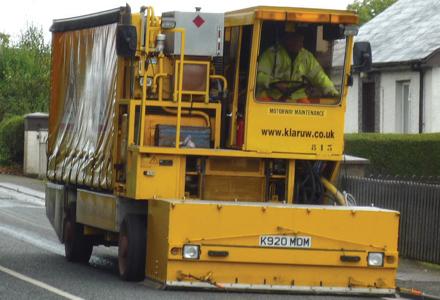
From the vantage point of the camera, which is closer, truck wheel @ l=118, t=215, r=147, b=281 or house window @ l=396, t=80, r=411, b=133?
truck wheel @ l=118, t=215, r=147, b=281

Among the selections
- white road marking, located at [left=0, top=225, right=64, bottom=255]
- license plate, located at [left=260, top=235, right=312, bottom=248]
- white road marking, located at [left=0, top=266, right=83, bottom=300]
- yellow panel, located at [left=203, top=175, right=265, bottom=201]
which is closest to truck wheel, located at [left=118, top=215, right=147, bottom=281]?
yellow panel, located at [left=203, top=175, right=265, bottom=201]

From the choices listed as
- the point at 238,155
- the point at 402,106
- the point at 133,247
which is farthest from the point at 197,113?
the point at 402,106

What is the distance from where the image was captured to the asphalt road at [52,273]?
47.6 ft

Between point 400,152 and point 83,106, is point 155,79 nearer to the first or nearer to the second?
point 83,106

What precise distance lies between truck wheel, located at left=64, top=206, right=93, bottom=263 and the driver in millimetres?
4112

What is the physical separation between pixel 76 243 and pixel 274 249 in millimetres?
4965

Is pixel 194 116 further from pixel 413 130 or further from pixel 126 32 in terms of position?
pixel 413 130

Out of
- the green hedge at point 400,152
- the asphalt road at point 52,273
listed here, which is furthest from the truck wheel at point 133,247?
the green hedge at point 400,152

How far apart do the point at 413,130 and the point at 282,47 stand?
64.2 ft

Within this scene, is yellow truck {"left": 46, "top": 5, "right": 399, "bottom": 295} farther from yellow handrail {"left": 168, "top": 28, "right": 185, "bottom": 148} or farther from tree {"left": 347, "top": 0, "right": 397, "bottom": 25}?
tree {"left": 347, "top": 0, "right": 397, "bottom": 25}

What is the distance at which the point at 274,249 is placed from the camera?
48.3ft

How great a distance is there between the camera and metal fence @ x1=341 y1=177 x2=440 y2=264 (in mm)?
19578

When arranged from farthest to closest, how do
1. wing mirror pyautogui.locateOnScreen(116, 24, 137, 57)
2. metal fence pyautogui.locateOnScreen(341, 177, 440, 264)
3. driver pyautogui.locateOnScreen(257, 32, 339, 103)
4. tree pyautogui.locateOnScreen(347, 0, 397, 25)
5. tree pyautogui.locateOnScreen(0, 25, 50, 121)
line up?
tree pyautogui.locateOnScreen(347, 0, 397, 25)
tree pyautogui.locateOnScreen(0, 25, 50, 121)
metal fence pyautogui.locateOnScreen(341, 177, 440, 264)
driver pyautogui.locateOnScreen(257, 32, 339, 103)
wing mirror pyautogui.locateOnScreen(116, 24, 137, 57)

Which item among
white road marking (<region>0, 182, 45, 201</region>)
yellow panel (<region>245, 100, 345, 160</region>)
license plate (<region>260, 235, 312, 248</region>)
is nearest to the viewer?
license plate (<region>260, 235, 312, 248</region>)
